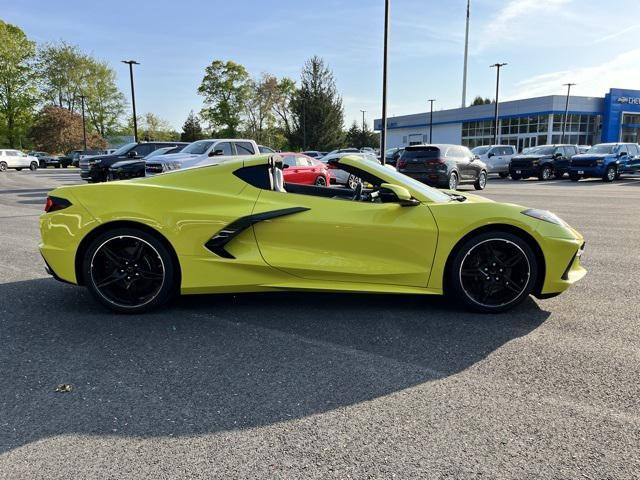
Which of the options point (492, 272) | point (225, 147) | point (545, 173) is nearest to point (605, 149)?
point (545, 173)

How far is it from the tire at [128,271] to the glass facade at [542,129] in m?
57.3

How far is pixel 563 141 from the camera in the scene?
5359cm

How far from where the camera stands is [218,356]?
3.21m

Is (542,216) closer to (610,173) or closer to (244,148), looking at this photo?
(244,148)

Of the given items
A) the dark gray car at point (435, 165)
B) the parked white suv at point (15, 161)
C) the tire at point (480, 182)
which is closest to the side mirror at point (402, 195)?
the dark gray car at point (435, 165)

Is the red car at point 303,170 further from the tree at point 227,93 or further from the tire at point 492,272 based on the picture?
the tree at point 227,93

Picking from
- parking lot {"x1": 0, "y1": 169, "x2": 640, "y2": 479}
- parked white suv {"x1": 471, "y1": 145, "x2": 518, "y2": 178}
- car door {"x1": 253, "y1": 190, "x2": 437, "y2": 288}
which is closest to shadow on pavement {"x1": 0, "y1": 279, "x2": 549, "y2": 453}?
parking lot {"x1": 0, "y1": 169, "x2": 640, "y2": 479}

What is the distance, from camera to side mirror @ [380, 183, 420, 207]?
3898mm

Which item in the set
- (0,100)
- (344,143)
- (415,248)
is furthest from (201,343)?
(0,100)

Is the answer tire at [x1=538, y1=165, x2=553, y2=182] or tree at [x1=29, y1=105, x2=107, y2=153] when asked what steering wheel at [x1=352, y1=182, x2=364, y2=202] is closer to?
tire at [x1=538, y1=165, x2=553, y2=182]

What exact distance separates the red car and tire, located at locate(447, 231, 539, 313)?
1115cm

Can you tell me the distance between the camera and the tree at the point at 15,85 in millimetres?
55938

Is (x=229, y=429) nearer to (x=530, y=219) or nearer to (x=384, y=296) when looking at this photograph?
(x=384, y=296)

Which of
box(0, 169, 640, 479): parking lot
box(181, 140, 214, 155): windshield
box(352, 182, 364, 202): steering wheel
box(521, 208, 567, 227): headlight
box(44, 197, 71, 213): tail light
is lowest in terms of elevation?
box(0, 169, 640, 479): parking lot
